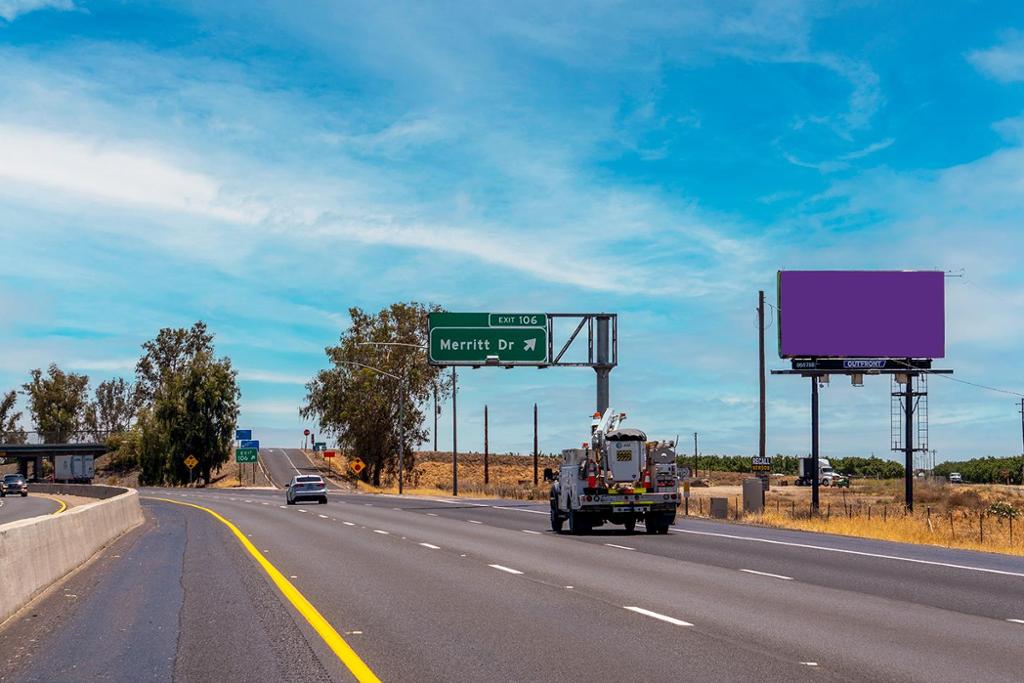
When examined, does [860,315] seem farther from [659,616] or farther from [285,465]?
[285,465]

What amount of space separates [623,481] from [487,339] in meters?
20.3

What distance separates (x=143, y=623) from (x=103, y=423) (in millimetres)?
163388

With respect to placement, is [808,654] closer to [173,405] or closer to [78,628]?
[78,628]

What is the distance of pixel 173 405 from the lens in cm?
11562

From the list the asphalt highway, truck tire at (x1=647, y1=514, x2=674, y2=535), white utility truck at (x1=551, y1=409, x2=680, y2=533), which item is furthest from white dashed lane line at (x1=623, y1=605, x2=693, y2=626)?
truck tire at (x1=647, y1=514, x2=674, y2=535)

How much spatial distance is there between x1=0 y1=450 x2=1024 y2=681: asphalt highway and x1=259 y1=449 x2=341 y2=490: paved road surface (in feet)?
260

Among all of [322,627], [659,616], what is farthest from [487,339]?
[322,627]

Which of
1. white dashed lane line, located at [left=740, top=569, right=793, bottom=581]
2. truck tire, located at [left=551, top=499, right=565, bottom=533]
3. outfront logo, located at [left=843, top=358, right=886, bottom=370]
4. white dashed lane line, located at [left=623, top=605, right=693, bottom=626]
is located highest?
outfront logo, located at [left=843, top=358, right=886, bottom=370]

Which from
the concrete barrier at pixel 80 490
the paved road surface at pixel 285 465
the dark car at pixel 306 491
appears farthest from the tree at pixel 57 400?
the dark car at pixel 306 491

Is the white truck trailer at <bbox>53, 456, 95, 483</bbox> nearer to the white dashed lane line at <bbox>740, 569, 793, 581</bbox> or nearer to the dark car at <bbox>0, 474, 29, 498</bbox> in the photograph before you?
the dark car at <bbox>0, 474, 29, 498</bbox>

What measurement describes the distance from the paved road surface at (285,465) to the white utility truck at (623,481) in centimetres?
7074

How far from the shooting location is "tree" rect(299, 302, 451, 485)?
10456 centimetres

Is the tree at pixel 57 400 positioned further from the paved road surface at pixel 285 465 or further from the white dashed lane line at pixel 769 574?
the white dashed lane line at pixel 769 574

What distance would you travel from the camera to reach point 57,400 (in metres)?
164
